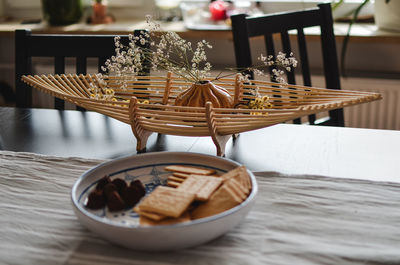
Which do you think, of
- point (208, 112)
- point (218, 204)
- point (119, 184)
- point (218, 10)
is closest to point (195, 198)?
point (218, 204)

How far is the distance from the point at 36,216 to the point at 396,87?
69.7 inches

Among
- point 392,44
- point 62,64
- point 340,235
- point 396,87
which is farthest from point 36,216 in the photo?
point 392,44

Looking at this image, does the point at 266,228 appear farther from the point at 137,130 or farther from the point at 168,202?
the point at 137,130

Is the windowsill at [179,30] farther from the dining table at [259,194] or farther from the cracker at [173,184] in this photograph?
the cracker at [173,184]

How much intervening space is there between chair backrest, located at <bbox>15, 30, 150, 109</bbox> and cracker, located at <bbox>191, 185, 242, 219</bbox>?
815 mm

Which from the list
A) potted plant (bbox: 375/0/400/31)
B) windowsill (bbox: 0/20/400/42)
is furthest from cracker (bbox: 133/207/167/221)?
potted plant (bbox: 375/0/400/31)

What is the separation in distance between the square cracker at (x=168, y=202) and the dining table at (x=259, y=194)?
0.19 ft

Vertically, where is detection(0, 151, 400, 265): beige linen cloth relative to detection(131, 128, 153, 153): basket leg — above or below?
below

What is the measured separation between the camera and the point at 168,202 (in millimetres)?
655

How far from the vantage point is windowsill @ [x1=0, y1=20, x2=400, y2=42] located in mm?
2076

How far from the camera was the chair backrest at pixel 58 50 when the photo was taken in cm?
144

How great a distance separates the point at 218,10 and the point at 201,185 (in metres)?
1.79

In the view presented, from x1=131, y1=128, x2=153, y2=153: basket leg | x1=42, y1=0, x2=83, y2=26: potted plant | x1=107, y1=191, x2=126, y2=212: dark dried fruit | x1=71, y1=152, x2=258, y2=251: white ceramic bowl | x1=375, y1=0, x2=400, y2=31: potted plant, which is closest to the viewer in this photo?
x1=71, y1=152, x2=258, y2=251: white ceramic bowl

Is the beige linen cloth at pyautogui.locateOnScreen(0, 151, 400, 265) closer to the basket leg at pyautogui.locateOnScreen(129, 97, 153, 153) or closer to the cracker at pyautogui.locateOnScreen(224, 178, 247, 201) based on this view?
the cracker at pyautogui.locateOnScreen(224, 178, 247, 201)
